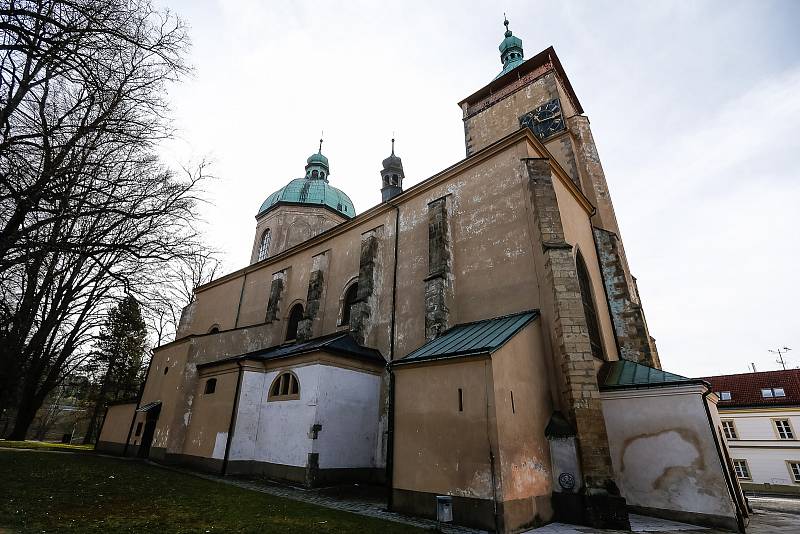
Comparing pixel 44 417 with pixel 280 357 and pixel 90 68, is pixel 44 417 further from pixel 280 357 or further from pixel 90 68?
pixel 90 68

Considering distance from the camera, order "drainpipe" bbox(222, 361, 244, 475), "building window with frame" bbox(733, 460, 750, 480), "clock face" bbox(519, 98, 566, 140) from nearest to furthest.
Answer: "drainpipe" bbox(222, 361, 244, 475)
"clock face" bbox(519, 98, 566, 140)
"building window with frame" bbox(733, 460, 750, 480)

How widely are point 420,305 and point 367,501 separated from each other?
5.67 metres

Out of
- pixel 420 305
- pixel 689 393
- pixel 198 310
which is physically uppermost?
pixel 198 310

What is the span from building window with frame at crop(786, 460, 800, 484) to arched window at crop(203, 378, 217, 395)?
101 feet

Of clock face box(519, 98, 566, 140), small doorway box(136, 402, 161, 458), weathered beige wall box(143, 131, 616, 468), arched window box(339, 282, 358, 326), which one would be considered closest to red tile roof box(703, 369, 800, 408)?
clock face box(519, 98, 566, 140)

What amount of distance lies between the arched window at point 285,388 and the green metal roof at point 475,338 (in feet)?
14.4

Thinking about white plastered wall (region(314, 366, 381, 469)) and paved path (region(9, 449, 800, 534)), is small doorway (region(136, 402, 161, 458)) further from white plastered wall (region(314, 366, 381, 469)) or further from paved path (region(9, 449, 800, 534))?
white plastered wall (region(314, 366, 381, 469))

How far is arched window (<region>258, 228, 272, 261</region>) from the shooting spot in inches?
A: 1021

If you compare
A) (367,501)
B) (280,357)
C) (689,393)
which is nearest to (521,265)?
(689,393)

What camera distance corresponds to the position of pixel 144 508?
21.5 feet

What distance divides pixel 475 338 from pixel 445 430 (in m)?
2.15

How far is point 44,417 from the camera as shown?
42.5 meters

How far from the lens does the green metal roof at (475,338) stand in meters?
8.02

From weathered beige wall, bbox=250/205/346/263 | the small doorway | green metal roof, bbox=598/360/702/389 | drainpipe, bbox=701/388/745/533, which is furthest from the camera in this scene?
weathered beige wall, bbox=250/205/346/263
